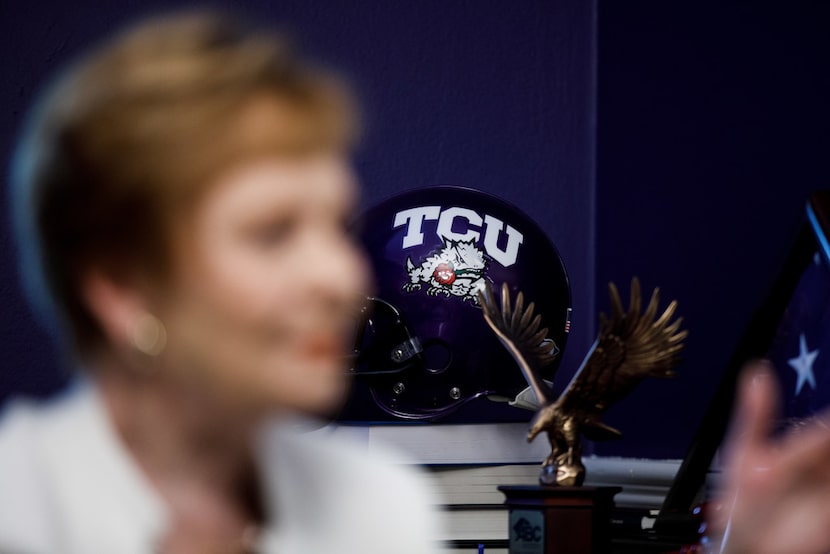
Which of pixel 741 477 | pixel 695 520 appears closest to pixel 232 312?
pixel 741 477

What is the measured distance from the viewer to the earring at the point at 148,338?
30cm

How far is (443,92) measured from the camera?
1.89m

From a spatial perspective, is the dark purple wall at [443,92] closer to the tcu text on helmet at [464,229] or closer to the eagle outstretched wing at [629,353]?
the tcu text on helmet at [464,229]

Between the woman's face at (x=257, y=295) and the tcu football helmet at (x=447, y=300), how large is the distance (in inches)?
46.9

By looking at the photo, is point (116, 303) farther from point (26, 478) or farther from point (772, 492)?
point (772, 492)

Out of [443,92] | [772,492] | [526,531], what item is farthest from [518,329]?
[772,492]

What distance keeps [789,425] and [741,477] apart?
0.81 m

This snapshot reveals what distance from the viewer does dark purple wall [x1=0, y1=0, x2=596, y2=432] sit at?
185cm

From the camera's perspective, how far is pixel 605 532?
113cm

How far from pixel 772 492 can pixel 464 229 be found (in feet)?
3.77

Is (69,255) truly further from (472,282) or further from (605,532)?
(472,282)

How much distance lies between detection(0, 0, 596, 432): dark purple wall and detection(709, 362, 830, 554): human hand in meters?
1.46

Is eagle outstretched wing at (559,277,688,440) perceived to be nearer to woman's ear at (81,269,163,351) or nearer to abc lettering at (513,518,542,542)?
abc lettering at (513,518,542,542)

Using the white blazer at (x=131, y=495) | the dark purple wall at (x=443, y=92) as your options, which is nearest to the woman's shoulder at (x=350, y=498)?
the white blazer at (x=131, y=495)
